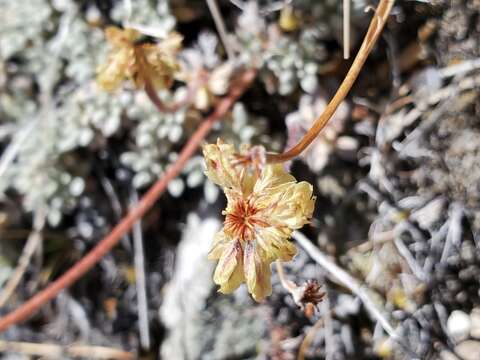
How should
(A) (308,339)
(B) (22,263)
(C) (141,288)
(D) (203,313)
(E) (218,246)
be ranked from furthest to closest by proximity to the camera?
(B) (22,263)
(C) (141,288)
(D) (203,313)
(A) (308,339)
(E) (218,246)

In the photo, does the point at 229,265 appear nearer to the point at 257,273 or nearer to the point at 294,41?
the point at 257,273

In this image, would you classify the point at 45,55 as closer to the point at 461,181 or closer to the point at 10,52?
the point at 10,52

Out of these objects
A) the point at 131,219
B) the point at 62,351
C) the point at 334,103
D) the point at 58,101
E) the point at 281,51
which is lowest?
the point at 62,351

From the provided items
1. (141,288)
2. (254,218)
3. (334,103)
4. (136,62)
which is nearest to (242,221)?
(254,218)

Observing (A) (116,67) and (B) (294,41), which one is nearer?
(A) (116,67)

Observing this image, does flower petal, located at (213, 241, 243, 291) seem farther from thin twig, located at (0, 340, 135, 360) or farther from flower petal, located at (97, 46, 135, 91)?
thin twig, located at (0, 340, 135, 360)

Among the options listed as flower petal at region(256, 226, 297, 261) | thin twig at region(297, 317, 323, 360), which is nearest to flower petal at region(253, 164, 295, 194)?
flower petal at region(256, 226, 297, 261)

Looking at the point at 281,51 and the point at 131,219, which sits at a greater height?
the point at 281,51
